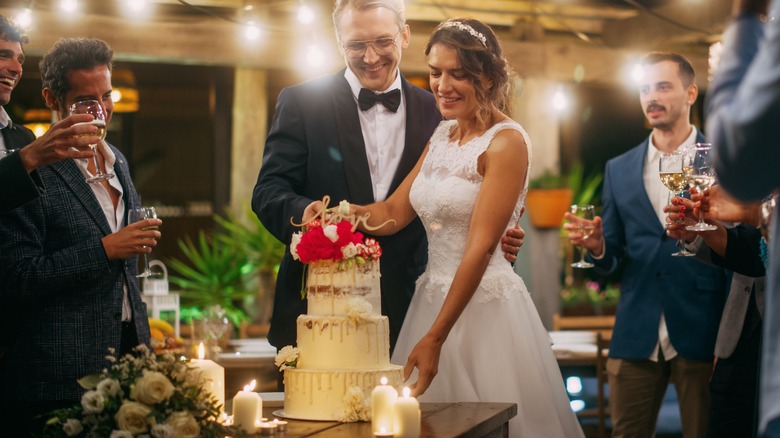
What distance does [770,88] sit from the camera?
1365 millimetres

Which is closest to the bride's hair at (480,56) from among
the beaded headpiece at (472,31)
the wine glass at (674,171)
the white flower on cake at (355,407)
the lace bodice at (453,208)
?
the beaded headpiece at (472,31)

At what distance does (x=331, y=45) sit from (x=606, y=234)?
4899mm

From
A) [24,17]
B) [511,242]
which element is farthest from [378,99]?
[24,17]

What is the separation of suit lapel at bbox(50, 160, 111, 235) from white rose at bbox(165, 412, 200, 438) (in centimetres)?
103

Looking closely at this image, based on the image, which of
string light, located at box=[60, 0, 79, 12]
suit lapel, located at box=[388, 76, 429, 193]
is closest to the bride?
suit lapel, located at box=[388, 76, 429, 193]

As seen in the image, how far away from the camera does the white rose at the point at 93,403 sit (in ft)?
7.03

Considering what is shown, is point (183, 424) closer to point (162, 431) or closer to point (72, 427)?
point (162, 431)

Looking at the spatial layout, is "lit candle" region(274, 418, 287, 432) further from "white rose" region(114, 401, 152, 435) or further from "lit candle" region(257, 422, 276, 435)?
"white rose" region(114, 401, 152, 435)

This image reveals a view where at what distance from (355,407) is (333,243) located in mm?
449

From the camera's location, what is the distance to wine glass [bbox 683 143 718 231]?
3.22m

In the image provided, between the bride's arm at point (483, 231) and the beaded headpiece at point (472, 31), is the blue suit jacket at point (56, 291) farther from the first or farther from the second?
the beaded headpiece at point (472, 31)

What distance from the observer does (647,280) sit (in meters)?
4.24

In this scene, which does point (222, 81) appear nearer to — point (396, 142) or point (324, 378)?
point (396, 142)

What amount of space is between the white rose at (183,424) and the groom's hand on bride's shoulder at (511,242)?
142cm
